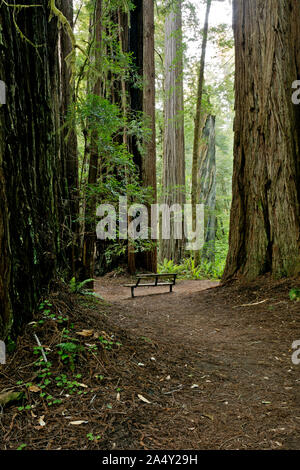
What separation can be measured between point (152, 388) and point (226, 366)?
0.92 m

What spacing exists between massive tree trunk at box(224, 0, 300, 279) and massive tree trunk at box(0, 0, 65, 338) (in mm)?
3723

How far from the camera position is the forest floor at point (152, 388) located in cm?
194

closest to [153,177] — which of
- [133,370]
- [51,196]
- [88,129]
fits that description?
[88,129]

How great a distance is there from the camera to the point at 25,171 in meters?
2.83

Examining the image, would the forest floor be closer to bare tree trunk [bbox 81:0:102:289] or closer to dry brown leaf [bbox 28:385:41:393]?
dry brown leaf [bbox 28:385:41:393]

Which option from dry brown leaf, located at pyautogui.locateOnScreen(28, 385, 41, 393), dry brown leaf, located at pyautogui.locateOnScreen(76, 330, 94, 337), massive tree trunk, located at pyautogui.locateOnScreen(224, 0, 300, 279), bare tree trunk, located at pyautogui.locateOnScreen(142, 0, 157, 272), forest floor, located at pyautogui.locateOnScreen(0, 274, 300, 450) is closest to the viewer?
forest floor, located at pyautogui.locateOnScreen(0, 274, 300, 450)

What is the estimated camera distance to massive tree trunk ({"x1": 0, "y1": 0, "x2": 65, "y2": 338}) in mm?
2492

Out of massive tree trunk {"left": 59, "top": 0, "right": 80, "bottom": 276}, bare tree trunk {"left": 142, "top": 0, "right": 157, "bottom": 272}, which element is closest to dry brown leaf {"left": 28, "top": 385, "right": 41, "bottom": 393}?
massive tree trunk {"left": 59, "top": 0, "right": 80, "bottom": 276}

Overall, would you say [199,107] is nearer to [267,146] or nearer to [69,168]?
[267,146]

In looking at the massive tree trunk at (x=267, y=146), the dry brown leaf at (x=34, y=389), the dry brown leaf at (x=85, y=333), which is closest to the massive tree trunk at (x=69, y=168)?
the dry brown leaf at (x=85, y=333)

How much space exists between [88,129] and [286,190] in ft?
11.0

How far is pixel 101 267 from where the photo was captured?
9828mm

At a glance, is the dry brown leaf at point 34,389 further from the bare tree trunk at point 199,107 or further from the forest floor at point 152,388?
the bare tree trunk at point 199,107
